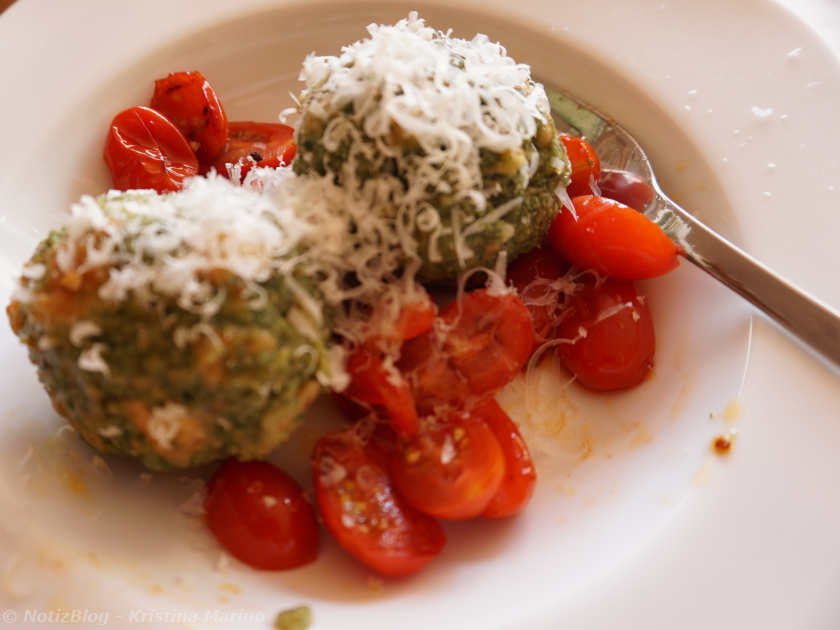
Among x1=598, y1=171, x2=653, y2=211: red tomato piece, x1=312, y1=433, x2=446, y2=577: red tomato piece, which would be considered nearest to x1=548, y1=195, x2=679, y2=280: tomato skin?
x1=598, y1=171, x2=653, y2=211: red tomato piece

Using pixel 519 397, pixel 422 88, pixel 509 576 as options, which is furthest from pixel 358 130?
pixel 509 576

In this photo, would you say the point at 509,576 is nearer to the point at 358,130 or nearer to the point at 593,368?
the point at 593,368

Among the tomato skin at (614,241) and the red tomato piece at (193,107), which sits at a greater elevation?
the tomato skin at (614,241)

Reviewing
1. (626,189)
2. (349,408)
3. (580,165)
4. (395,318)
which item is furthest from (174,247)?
(626,189)

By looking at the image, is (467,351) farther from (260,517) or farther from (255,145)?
(255,145)

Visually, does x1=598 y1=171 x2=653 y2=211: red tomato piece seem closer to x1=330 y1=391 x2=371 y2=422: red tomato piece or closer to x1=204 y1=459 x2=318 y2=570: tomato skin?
x1=330 y1=391 x2=371 y2=422: red tomato piece

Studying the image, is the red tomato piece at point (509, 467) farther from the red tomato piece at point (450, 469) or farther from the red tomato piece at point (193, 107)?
the red tomato piece at point (193, 107)

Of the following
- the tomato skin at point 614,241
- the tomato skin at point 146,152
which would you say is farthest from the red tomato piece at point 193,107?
the tomato skin at point 614,241
